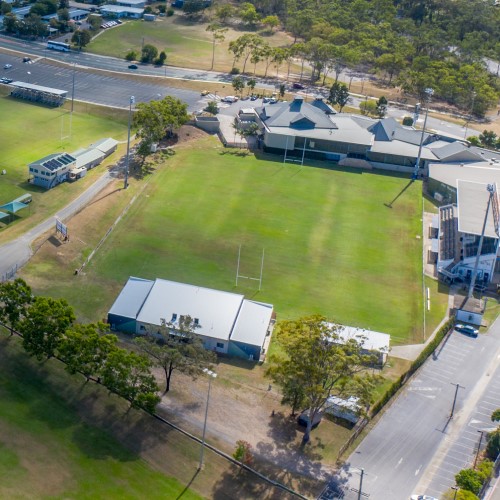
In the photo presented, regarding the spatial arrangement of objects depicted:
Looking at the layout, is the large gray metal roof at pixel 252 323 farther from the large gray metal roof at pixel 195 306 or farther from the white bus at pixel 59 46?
the white bus at pixel 59 46

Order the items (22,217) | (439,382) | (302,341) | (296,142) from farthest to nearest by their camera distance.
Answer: (296,142) → (22,217) → (439,382) → (302,341)

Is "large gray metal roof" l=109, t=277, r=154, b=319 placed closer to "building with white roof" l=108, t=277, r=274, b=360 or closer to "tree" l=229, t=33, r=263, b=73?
"building with white roof" l=108, t=277, r=274, b=360

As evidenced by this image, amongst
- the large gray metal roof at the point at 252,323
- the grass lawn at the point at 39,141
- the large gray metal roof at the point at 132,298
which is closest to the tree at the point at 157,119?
the grass lawn at the point at 39,141

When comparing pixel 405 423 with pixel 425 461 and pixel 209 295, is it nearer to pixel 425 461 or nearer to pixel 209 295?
pixel 425 461

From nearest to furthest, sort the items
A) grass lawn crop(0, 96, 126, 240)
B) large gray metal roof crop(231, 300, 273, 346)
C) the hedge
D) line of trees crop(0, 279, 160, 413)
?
line of trees crop(0, 279, 160, 413)
the hedge
large gray metal roof crop(231, 300, 273, 346)
grass lawn crop(0, 96, 126, 240)

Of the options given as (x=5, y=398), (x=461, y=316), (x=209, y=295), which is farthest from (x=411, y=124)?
(x=5, y=398)

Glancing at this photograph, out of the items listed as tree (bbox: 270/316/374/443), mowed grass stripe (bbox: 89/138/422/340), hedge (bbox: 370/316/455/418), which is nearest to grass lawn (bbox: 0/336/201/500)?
tree (bbox: 270/316/374/443)

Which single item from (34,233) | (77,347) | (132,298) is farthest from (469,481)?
(34,233)
